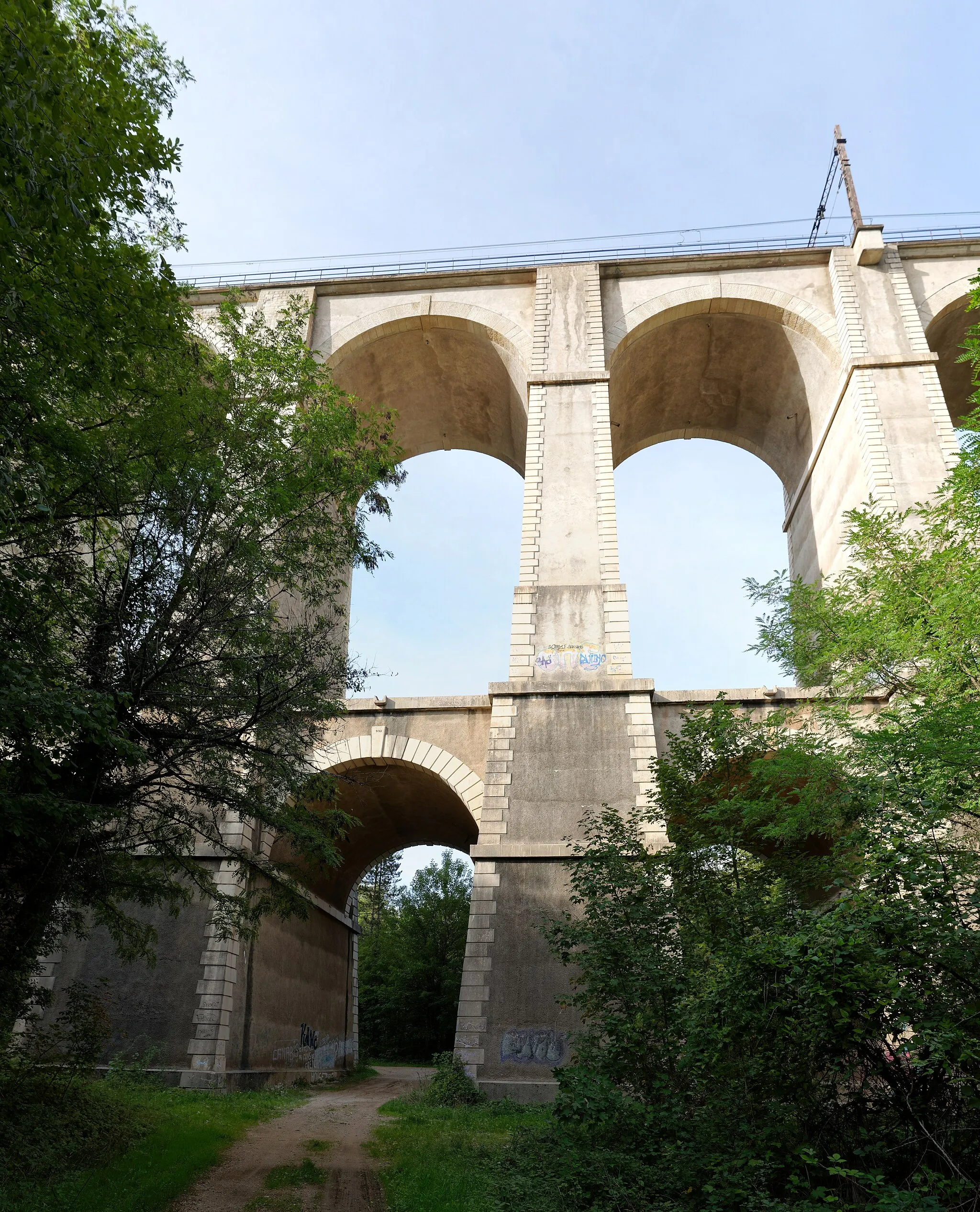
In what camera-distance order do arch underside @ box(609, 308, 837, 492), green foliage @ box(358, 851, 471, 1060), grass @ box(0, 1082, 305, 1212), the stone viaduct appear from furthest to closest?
1. green foliage @ box(358, 851, 471, 1060)
2. arch underside @ box(609, 308, 837, 492)
3. the stone viaduct
4. grass @ box(0, 1082, 305, 1212)

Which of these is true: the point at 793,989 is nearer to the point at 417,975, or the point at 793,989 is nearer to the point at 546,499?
the point at 546,499

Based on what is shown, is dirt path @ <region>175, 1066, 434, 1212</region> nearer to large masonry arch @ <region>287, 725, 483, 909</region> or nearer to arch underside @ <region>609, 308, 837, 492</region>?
large masonry arch @ <region>287, 725, 483, 909</region>

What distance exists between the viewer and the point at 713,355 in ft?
78.8

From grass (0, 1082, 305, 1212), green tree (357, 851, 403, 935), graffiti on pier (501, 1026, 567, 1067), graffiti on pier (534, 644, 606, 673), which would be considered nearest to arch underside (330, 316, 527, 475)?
graffiti on pier (534, 644, 606, 673)

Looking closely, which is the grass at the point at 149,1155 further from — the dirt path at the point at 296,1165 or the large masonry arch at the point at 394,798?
the large masonry arch at the point at 394,798

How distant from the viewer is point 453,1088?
44.5 feet

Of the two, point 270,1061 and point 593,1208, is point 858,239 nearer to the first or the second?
point 593,1208

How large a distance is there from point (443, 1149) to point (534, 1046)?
409cm

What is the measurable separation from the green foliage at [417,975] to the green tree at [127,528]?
28673 mm

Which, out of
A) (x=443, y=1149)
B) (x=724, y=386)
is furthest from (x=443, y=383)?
(x=443, y=1149)

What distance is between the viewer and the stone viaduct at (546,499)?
15508 millimetres

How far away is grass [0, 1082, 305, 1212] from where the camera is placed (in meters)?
8.03

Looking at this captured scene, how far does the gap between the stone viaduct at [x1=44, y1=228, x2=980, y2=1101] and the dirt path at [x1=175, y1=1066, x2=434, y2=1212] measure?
2.43m

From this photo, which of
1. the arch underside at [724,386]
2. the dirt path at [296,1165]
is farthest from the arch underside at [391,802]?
the arch underside at [724,386]
